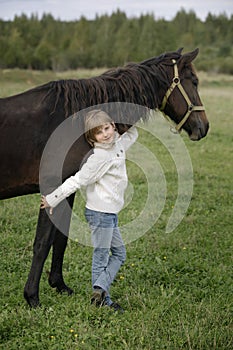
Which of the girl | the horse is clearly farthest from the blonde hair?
the horse

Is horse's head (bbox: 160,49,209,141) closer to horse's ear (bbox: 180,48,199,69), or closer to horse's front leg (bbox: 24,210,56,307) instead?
horse's ear (bbox: 180,48,199,69)

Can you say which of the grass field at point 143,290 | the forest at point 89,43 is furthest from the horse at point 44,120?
the forest at point 89,43

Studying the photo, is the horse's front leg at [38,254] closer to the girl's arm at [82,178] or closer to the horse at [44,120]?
the horse at [44,120]

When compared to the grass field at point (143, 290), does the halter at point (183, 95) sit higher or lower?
higher

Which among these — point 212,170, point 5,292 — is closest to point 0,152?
point 5,292

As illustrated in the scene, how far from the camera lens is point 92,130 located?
371 centimetres

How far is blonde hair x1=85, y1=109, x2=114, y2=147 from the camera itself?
3670 mm

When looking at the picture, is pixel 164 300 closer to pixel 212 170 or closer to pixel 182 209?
pixel 182 209

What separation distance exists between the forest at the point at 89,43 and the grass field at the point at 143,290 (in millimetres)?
36894

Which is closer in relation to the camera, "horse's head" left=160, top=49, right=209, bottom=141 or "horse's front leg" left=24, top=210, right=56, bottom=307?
"horse's front leg" left=24, top=210, right=56, bottom=307

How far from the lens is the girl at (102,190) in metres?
3.66

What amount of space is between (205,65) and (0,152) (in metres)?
50.7

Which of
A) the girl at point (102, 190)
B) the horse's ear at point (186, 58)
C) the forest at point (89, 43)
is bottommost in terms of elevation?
the forest at point (89, 43)

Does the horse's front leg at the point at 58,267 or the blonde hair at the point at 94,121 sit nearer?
the blonde hair at the point at 94,121
